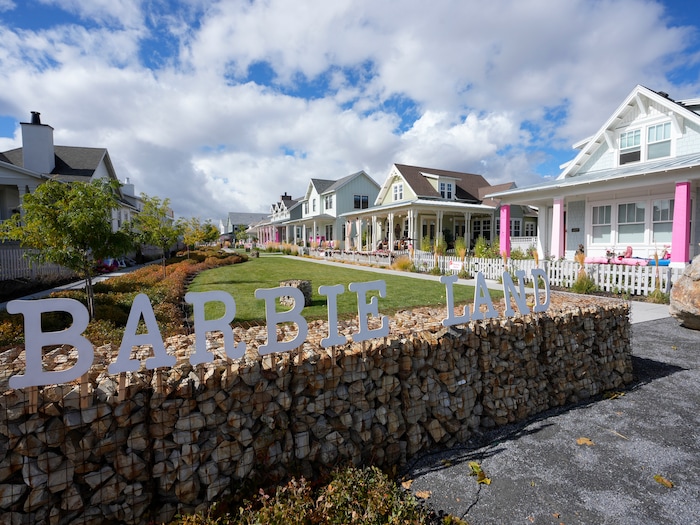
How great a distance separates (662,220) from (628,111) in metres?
4.64

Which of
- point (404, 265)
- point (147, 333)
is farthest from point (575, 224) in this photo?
point (147, 333)

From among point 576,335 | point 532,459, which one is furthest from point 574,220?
point 532,459

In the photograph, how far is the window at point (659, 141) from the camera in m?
13.9

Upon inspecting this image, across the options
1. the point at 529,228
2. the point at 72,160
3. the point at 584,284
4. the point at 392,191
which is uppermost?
the point at 72,160

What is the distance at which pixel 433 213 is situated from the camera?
2767 centimetres

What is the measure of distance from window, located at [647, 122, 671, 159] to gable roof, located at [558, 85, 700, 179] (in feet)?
1.48

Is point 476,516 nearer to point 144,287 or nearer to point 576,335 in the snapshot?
point 576,335

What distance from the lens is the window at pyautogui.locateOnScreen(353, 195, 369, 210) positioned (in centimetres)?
3763

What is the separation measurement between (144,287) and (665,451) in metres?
11.6

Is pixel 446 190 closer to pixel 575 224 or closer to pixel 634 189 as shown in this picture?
pixel 575 224

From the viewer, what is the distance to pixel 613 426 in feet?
13.2

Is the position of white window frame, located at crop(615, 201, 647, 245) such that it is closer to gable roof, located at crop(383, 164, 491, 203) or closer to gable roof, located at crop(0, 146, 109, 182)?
gable roof, located at crop(383, 164, 491, 203)

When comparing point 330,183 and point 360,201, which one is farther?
point 330,183

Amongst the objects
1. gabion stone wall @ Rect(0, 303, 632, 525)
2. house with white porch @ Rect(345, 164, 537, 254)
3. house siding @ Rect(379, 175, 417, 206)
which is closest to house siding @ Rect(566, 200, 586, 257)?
house with white porch @ Rect(345, 164, 537, 254)
